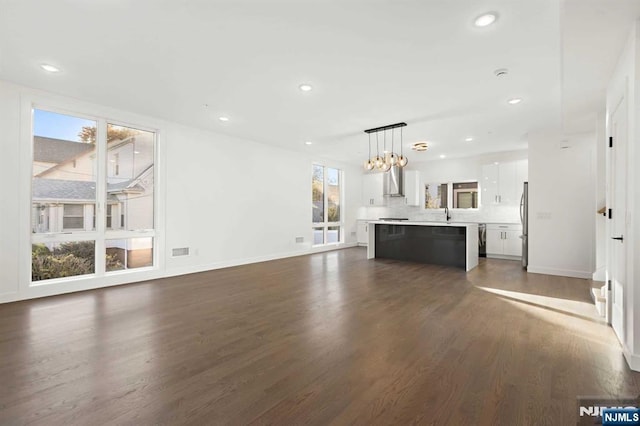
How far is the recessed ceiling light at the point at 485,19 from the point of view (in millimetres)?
2401

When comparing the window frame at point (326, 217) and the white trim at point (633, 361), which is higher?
the window frame at point (326, 217)

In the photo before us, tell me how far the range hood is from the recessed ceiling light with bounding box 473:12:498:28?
6.65 m

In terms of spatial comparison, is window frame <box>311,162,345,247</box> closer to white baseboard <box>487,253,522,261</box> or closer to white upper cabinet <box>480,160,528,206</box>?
white upper cabinet <box>480,160,528,206</box>

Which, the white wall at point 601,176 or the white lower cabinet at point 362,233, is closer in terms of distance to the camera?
the white wall at point 601,176

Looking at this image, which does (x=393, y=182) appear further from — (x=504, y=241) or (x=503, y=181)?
(x=504, y=241)

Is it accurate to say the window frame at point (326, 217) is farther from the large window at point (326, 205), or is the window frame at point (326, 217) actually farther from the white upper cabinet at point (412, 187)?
the white upper cabinet at point (412, 187)

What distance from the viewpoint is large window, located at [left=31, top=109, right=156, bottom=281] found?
424cm

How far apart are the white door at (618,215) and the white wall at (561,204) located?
2798mm

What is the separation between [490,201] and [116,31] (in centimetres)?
808

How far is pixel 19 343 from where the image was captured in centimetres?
263

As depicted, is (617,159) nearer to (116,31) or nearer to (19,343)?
(116,31)

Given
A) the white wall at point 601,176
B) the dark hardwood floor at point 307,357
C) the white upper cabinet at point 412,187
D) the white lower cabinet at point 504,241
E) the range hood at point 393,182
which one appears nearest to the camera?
the dark hardwood floor at point 307,357

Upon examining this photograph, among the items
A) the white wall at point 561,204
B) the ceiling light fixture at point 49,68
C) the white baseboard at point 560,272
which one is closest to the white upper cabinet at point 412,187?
the white wall at point 561,204

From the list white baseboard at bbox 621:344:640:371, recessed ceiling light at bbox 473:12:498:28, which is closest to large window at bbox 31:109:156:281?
recessed ceiling light at bbox 473:12:498:28
